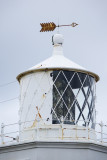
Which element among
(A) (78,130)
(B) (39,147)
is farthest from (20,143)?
(A) (78,130)

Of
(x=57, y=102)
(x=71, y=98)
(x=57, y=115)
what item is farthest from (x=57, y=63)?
(x=57, y=115)

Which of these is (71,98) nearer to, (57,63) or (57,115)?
(57,115)

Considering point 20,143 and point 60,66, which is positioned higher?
point 60,66

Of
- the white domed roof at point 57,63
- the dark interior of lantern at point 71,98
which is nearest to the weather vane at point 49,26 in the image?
the white domed roof at point 57,63

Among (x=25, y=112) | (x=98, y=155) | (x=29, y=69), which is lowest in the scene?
(x=98, y=155)

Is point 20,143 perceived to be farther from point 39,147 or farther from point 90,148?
point 90,148

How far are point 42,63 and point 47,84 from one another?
127 cm

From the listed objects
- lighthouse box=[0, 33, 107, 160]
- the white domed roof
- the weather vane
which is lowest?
lighthouse box=[0, 33, 107, 160]

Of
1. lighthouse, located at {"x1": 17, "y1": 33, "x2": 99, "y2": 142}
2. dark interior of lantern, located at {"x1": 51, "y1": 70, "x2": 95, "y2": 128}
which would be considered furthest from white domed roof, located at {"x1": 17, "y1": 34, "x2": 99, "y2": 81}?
dark interior of lantern, located at {"x1": 51, "y1": 70, "x2": 95, "y2": 128}

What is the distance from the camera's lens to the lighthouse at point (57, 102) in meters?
24.5

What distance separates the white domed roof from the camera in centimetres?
2519

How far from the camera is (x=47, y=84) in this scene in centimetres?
2514

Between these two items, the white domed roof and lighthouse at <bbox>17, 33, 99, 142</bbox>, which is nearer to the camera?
lighthouse at <bbox>17, 33, 99, 142</bbox>

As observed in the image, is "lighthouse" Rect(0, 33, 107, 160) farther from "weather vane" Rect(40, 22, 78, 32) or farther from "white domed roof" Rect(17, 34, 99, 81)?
"weather vane" Rect(40, 22, 78, 32)
